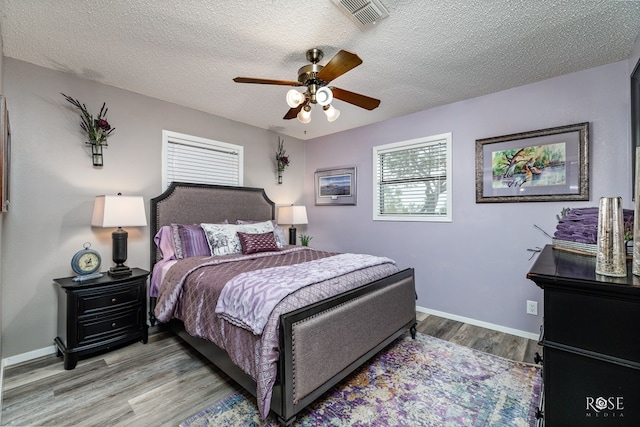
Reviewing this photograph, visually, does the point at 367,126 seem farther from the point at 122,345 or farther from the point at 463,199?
the point at 122,345

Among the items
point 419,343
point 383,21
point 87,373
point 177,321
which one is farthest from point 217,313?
point 383,21

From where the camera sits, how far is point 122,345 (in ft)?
8.80

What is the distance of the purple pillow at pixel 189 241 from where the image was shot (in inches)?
121

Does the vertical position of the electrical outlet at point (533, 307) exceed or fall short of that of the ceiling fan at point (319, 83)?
it falls short

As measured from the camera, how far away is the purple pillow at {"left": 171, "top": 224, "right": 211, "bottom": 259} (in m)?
3.07

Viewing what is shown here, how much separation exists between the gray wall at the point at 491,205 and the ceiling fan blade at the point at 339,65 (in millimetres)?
2058

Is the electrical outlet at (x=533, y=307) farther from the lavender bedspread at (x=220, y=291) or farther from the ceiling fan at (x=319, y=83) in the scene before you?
the ceiling fan at (x=319, y=83)

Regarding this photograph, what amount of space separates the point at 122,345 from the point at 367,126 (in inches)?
157

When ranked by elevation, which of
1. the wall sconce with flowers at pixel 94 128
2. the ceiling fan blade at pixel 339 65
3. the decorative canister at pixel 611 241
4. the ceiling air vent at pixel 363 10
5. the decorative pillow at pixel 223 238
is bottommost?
the decorative pillow at pixel 223 238

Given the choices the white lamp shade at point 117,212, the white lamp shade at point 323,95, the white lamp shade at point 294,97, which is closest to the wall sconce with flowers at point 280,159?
the white lamp shade at point 117,212

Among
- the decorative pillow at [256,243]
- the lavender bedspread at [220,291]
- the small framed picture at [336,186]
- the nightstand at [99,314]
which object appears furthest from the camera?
the small framed picture at [336,186]

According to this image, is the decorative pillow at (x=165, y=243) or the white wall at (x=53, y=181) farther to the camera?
the decorative pillow at (x=165, y=243)

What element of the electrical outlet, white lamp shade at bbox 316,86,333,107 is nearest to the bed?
the electrical outlet

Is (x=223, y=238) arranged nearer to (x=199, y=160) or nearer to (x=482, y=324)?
(x=199, y=160)
